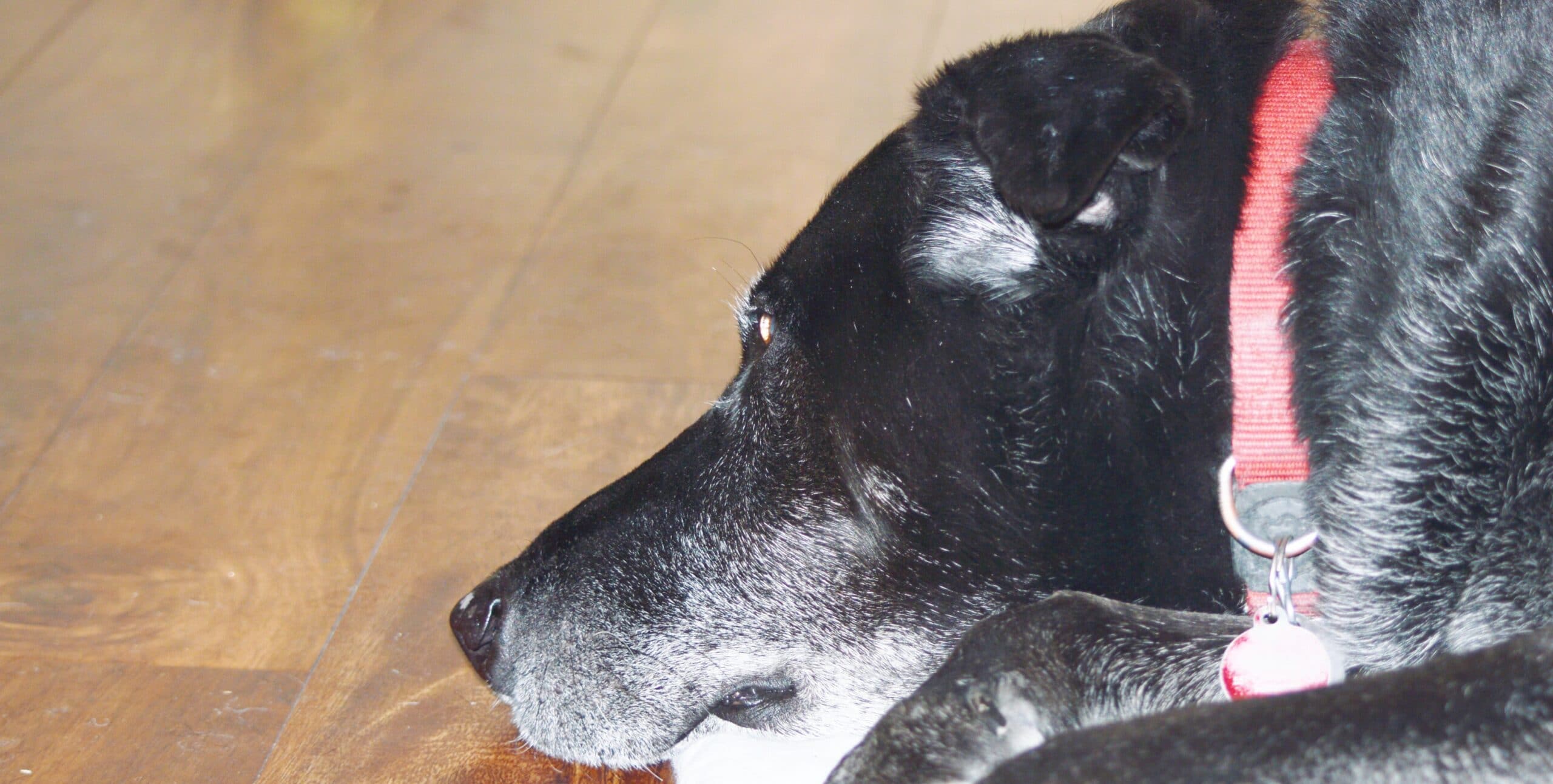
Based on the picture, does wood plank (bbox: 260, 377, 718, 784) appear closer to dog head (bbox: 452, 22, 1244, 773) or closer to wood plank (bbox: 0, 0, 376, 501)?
dog head (bbox: 452, 22, 1244, 773)

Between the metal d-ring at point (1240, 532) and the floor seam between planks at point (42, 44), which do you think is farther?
the floor seam between planks at point (42, 44)

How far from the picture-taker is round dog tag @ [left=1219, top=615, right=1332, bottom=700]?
1.44 m

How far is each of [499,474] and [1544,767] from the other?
1.80 meters

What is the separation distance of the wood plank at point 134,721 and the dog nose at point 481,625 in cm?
36

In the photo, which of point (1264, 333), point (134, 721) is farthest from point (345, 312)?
point (1264, 333)

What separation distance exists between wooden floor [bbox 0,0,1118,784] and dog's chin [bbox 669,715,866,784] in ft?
0.63

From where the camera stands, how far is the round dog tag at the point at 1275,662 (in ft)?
4.74

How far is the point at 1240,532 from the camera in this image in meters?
1.49

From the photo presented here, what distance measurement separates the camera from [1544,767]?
1.17m

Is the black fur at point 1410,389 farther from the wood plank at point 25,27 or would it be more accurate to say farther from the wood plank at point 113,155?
the wood plank at point 25,27

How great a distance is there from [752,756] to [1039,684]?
2.02 ft

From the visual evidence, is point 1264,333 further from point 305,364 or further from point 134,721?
point 305,364

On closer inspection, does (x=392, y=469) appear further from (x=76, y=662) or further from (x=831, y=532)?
(x=831, y=532)

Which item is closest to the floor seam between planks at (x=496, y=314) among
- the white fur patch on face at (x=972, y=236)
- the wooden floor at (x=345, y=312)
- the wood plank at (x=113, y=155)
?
the wooden floor at (x=345, y=312)
